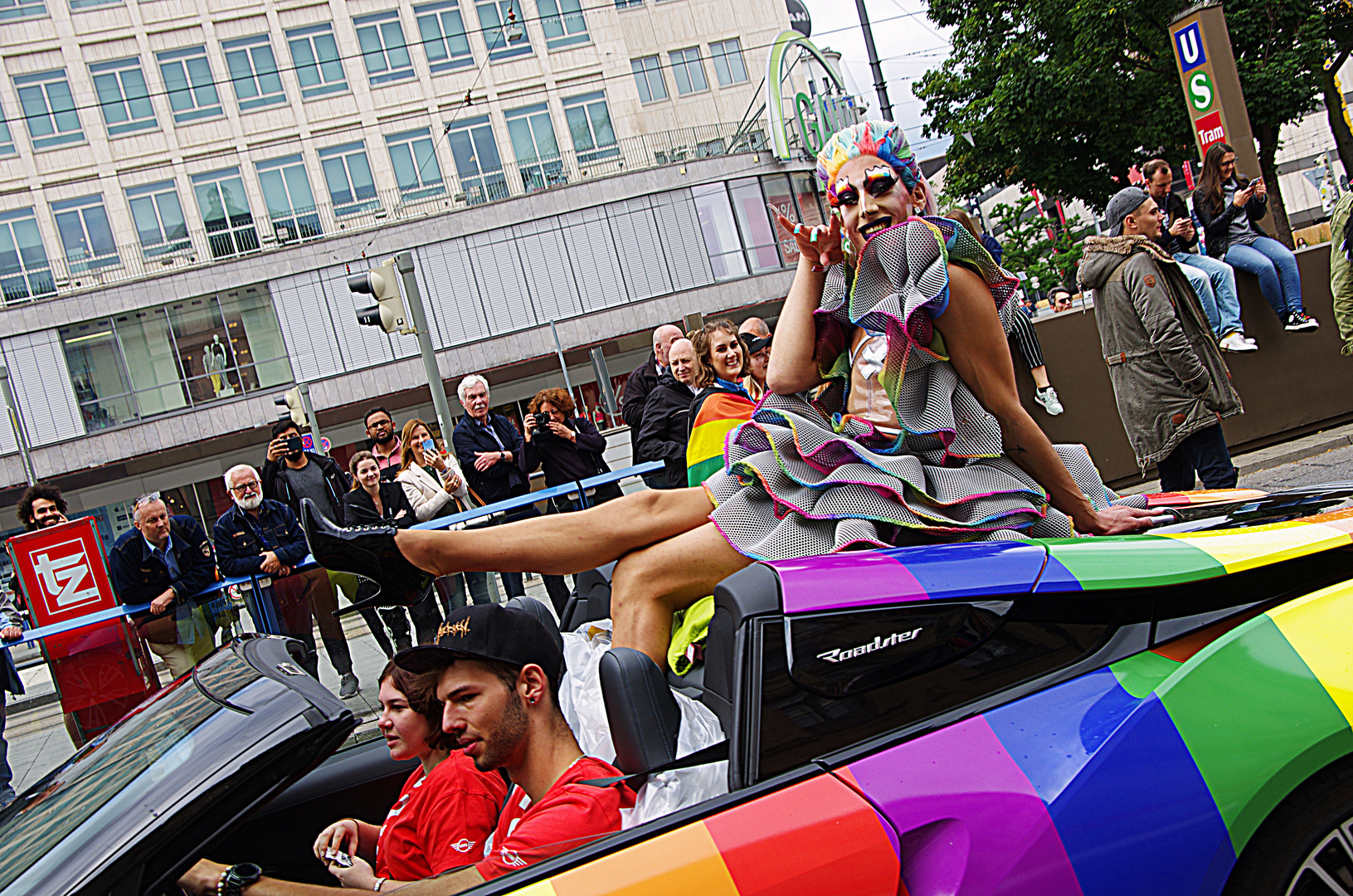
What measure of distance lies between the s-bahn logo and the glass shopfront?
1057 inches

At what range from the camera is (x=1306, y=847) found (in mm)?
1637

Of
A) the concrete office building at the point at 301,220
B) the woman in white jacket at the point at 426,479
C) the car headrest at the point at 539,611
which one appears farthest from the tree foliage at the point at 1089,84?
the car headrest at the point at 539,611

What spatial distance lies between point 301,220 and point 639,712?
1088 inches

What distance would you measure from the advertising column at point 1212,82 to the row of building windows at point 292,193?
20177 millimetres

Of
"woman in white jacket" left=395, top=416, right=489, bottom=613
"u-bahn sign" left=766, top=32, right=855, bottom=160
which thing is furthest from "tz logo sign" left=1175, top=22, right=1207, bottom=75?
"u-bahn sign" left=766, top=32, right=855, bottom=160

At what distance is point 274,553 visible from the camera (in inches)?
230

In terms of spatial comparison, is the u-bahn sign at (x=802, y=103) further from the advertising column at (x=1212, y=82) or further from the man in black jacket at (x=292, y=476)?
the man in black jacket at (x=292, y=476)

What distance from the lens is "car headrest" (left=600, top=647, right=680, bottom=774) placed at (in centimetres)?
182

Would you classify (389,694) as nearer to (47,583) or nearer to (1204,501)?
(1204,501)

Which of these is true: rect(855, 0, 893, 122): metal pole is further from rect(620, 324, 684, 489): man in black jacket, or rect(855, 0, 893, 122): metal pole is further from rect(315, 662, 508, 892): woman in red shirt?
rect(315, 662, 508, 892): woman in red shirt

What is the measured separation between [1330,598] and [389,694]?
6.96ft

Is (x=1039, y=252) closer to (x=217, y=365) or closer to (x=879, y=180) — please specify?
(x=217, y=365)

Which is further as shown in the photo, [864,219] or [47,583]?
[47,583]

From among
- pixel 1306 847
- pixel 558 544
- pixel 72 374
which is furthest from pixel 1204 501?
pixel 72 374
